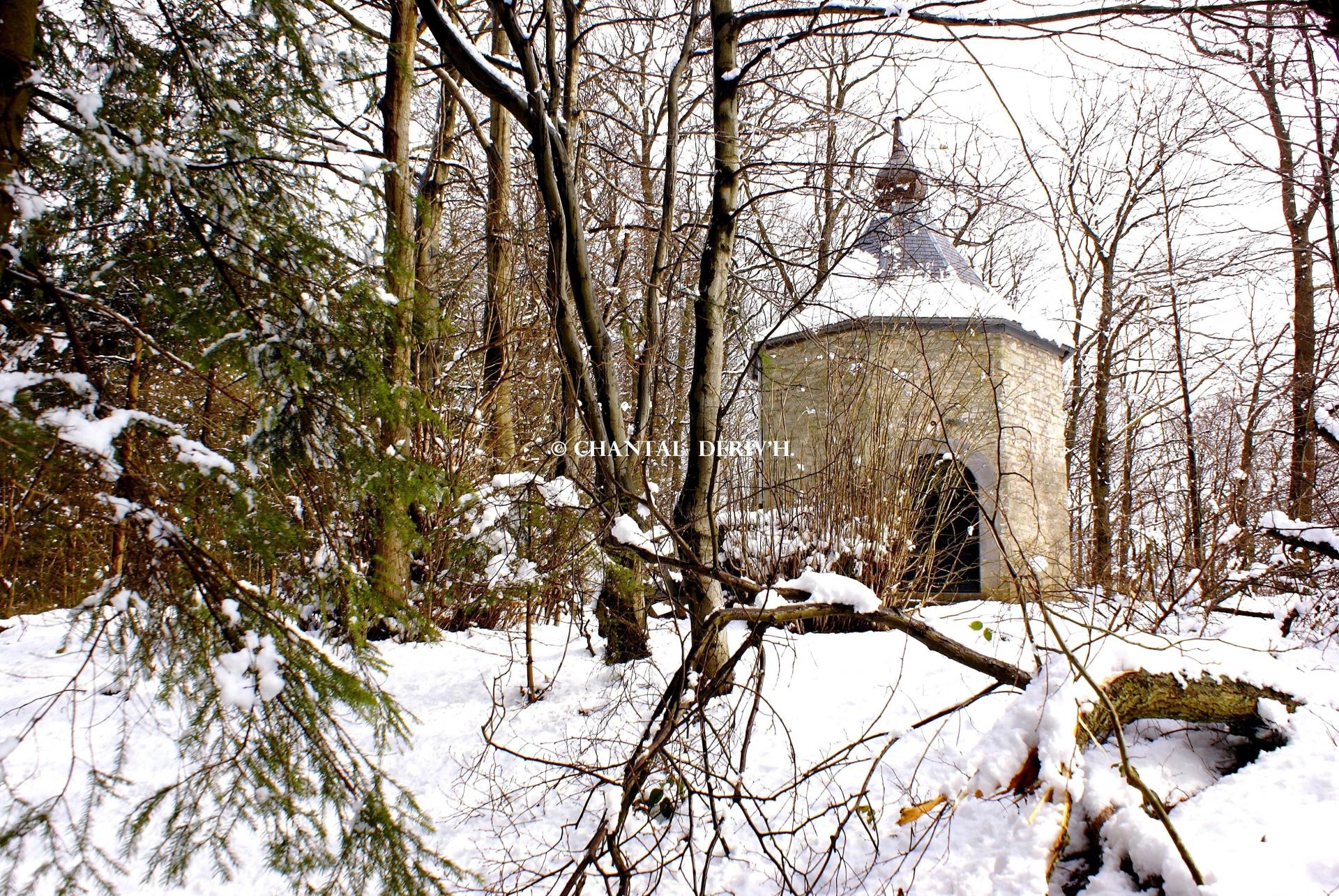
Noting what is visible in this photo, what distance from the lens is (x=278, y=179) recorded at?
7.18 ft

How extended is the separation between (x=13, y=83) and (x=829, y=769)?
3637 mm

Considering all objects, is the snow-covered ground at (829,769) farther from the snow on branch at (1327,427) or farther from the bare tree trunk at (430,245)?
the bare tree trunk at (430,245)

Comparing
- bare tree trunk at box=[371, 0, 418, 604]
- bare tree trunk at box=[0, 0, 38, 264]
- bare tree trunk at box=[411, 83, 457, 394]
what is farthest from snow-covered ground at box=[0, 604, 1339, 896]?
bare tree trunk at box=[411, 83, 457, 394]

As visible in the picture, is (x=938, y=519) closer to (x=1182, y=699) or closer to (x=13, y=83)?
(x=1182, y=699)

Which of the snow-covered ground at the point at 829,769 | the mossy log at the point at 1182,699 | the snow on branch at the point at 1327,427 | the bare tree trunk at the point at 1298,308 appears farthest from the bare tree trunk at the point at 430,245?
the snow on branch at the point at 1327,427

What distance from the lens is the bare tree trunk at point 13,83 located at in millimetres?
1517

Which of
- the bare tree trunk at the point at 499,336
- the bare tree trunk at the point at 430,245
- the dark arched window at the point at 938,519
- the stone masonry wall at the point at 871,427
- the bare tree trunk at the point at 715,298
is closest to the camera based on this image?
the bare tree trunk at the point at 430,245

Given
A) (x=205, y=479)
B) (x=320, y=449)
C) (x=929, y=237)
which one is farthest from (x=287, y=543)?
(x=929, y=237)

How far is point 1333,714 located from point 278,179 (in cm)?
393

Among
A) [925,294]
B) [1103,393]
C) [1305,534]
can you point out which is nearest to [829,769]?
[1305,534]

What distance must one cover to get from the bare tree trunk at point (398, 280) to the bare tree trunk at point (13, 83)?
0.94m

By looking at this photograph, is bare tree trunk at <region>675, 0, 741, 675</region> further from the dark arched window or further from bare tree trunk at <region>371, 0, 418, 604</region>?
the dark arched window

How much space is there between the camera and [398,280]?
2.46m

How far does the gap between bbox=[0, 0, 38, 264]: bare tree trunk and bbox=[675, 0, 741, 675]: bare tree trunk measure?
121 inches
